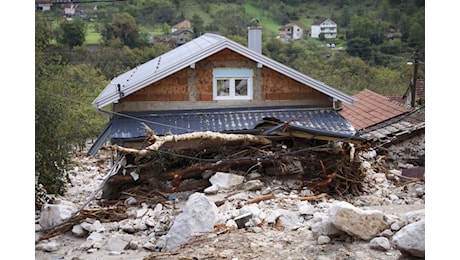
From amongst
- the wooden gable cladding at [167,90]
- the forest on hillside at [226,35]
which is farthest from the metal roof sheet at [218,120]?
the forest on hillside at [226,35]

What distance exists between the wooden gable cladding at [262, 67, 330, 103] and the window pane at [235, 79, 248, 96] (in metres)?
0.31

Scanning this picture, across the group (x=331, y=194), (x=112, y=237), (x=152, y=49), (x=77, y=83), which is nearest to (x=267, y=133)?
(x=331, y=194)

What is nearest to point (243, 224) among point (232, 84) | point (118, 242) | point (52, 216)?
point (118, 242)

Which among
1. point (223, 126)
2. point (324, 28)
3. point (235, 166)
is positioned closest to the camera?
point (235, 166)

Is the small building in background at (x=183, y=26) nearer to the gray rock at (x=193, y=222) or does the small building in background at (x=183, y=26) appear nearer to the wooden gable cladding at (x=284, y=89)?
the wooden gable cladding at (x=284, y=89)

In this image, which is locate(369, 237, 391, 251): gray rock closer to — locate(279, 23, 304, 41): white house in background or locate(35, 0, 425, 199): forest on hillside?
locate(35, 0, 425, 199): forest on hillside

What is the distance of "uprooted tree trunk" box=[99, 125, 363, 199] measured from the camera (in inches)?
260

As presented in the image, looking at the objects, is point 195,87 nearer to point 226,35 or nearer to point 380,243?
point 380,243

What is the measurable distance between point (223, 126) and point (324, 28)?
15.4 m

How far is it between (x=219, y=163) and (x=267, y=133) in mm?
835

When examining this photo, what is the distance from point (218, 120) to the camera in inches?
298

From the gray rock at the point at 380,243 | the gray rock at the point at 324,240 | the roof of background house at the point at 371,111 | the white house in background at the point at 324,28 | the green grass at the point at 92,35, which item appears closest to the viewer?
the gray rock at the point at 380,243

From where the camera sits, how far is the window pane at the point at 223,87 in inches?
317

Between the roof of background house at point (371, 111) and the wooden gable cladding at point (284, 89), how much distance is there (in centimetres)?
193
